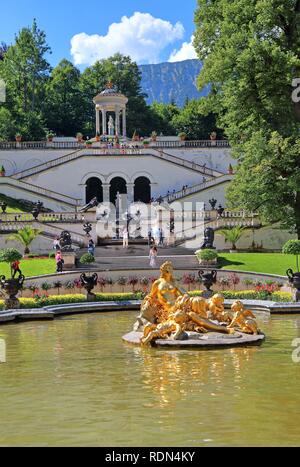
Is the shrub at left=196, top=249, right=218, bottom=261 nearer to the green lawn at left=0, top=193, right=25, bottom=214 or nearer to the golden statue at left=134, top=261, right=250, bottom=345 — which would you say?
the golden statue at left=134, top=261, right=250, bottom=345

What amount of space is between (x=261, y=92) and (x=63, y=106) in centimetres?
4573

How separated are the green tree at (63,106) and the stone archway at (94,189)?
53.0ft

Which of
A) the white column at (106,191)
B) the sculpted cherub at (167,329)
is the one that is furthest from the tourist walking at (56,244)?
the sculpted cherub at (167,329)

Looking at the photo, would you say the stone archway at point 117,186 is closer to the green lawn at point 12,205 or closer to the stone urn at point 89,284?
the green lawn at point 12,205

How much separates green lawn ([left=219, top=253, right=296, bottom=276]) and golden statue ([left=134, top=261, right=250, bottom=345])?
13031mm

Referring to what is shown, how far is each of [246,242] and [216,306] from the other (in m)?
21.6

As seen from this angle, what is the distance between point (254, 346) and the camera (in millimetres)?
16391

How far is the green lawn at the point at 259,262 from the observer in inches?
1230

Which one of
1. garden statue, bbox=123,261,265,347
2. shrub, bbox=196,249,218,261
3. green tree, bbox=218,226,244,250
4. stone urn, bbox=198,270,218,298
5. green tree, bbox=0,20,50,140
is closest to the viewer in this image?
garden statue, bbox=123,261,265,347

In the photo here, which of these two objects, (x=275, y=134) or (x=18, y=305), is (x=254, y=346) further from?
(x=275, y=134)

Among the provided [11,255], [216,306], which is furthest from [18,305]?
[216,306]

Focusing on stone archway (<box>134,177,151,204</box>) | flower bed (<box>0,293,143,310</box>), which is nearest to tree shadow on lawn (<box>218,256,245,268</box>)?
flower bed (<box>0,293,143,310</box>)

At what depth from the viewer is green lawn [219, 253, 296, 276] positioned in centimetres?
3125

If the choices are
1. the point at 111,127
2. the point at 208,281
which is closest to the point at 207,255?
the point at 208,281
